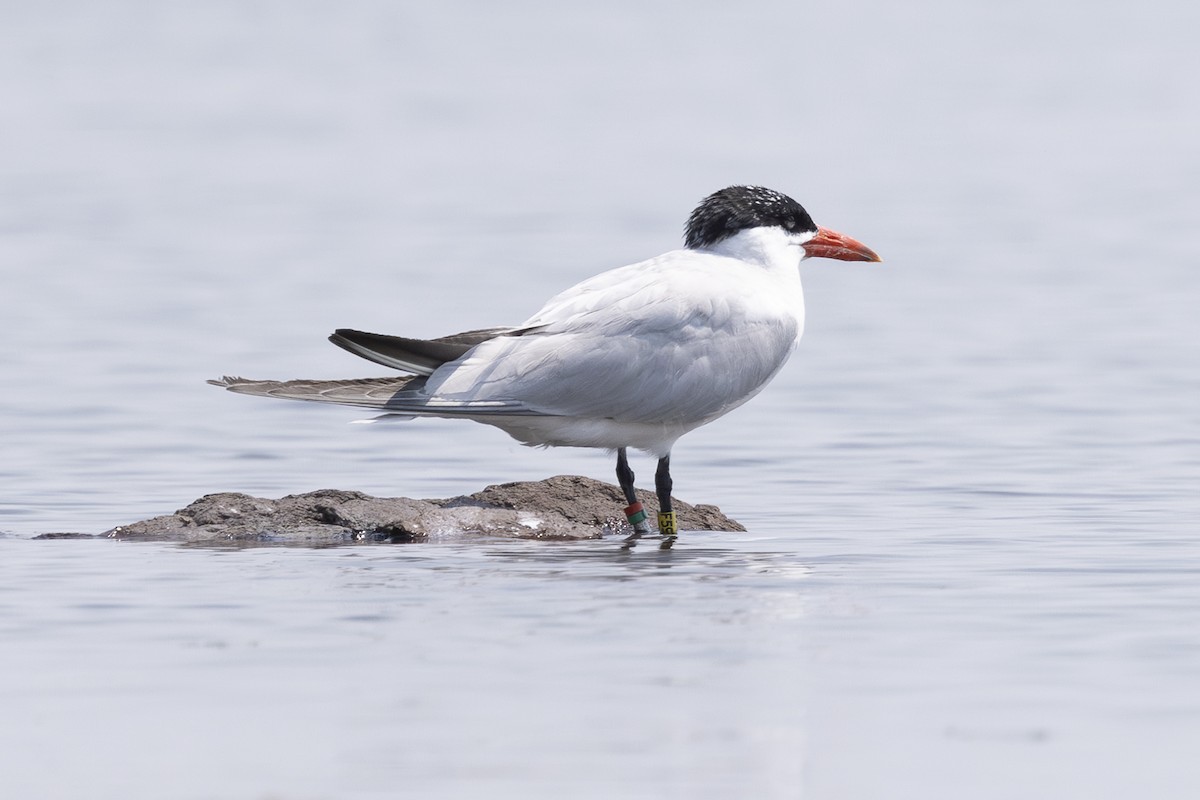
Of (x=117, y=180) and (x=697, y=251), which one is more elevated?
(x=117, y=180)

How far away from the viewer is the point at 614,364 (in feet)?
35.3

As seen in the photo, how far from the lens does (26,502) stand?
11992 mm

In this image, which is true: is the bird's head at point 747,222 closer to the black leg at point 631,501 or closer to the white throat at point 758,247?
the white throat at point 758,247

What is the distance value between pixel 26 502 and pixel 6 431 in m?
2.95

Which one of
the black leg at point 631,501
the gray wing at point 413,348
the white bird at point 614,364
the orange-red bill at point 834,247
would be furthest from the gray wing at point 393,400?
the orange-red bill at point 834,247

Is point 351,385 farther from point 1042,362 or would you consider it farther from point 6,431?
point 1042,362

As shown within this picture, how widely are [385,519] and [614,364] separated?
4.33 ft

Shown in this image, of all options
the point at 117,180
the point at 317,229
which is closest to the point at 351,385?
the point at 317,229

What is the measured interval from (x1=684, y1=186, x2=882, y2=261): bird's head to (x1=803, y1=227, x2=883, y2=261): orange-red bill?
0.10 meters

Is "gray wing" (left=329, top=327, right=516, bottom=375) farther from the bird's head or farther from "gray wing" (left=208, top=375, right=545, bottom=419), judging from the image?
the bird's head

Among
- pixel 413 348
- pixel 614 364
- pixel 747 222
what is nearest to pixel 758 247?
pixel 747 222

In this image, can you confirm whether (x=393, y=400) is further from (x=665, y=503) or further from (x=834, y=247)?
(x=834, y=247)

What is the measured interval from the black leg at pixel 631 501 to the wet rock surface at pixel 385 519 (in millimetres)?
162

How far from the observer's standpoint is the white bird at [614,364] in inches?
420
